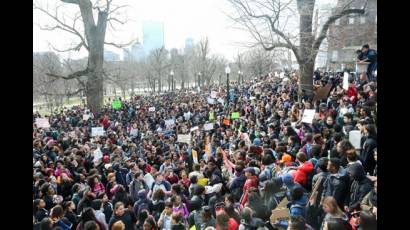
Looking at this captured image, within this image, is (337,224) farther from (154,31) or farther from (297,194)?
(154,31)

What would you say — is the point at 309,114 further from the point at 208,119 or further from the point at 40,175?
the point at 208,119

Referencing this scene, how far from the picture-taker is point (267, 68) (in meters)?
61.1

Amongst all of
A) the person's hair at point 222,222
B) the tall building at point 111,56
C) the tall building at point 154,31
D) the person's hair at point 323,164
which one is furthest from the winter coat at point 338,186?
the tall building at point 154,31

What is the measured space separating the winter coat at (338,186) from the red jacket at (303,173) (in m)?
0.67

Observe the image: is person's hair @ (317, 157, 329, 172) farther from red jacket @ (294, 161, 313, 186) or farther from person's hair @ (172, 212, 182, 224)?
person's hair @ (172, 212, 182, 224)

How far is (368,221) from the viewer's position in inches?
165

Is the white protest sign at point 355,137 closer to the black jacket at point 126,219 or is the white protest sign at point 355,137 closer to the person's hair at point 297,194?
the person's hair at point 297,194

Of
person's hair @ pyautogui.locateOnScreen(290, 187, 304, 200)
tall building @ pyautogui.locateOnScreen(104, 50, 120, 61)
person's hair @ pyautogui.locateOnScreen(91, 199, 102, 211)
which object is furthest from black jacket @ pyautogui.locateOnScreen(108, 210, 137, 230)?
tall building @ pyautogui.locateOnScreen(104, 50, 120, 61)

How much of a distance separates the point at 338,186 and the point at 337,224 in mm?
1109

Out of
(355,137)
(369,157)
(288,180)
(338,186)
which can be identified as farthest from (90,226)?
(355,137)

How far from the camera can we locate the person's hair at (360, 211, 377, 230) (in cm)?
415

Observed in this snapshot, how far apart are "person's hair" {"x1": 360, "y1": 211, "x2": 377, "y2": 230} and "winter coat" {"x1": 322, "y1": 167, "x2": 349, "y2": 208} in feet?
3.80

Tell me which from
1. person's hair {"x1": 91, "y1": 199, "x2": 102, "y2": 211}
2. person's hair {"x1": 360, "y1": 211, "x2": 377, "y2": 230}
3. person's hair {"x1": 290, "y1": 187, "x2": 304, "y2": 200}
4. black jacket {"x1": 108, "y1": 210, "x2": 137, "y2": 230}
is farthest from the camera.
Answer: person's hair {"x1": 91, "y1": 199, "x2": 102, "y2": 211}
